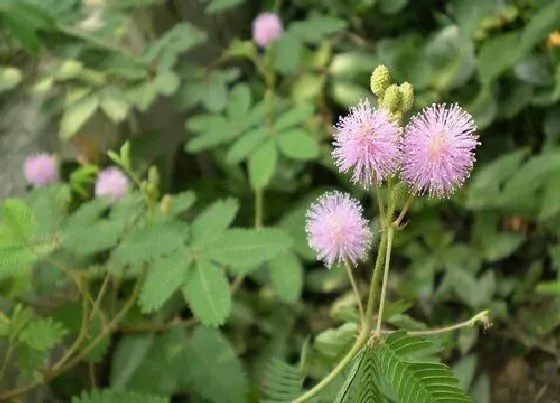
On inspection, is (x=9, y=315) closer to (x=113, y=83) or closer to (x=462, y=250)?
(x=113, y=83)

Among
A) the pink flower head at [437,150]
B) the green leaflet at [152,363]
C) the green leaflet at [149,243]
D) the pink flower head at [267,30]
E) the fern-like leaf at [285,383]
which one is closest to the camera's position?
the pink flower head at [437,150]

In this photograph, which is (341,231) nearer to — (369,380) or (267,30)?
(369,380)

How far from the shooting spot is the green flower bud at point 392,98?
541mm

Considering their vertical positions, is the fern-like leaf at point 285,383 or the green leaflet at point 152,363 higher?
the fern-like leaf at point 285,383

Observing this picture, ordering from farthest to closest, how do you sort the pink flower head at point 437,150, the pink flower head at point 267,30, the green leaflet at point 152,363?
the pink flower head at point 267,30, the green leaflet at point 152,363, the pink flower head at point 437,150

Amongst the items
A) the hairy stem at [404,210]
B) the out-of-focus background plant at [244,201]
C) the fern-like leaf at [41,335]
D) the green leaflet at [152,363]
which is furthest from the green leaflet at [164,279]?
the hairy stem at [404,210]

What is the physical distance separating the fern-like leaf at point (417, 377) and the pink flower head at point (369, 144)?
0.13 m

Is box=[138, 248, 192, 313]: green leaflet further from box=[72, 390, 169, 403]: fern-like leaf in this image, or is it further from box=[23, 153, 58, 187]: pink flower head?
box=[23, 153, 58, 187]: pink flower head

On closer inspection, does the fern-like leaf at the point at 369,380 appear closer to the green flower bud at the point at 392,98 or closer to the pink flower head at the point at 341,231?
the pink flower head at the point at 341,231

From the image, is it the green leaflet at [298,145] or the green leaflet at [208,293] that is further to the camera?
the green leaflet at [298,145]

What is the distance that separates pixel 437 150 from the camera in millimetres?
521

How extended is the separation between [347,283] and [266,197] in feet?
0.78

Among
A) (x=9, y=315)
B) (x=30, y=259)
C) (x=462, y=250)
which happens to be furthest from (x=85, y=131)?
(x=462, y=250)

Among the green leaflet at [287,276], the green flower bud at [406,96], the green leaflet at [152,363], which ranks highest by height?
the green flower bud at [406,96]
